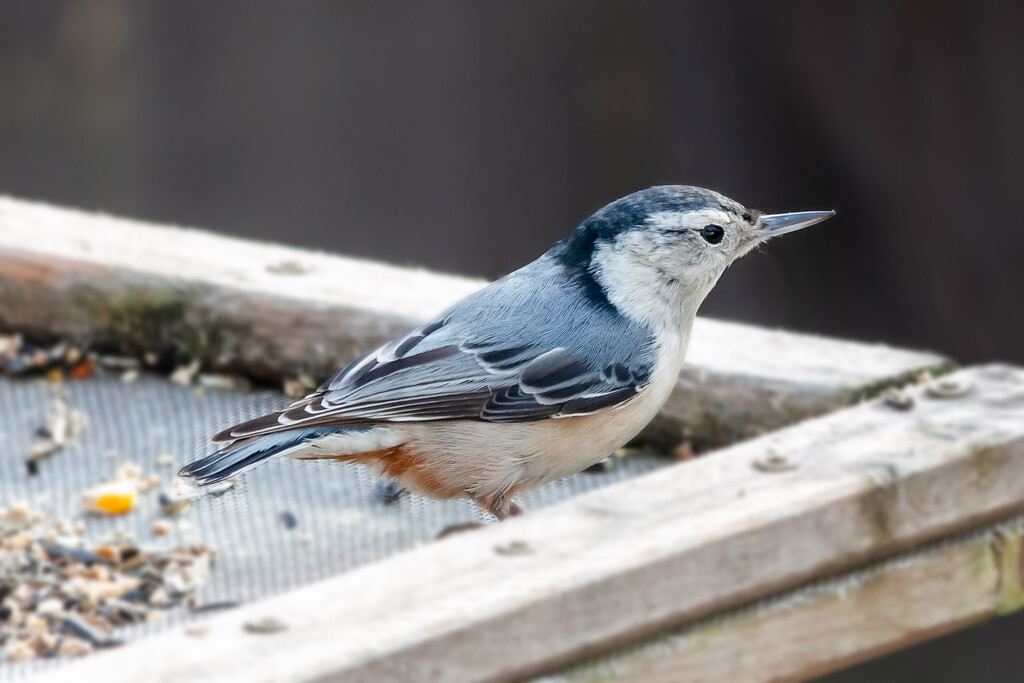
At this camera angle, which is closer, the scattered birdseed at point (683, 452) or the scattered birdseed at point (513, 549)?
the scattered birdseed at point (513, 549)

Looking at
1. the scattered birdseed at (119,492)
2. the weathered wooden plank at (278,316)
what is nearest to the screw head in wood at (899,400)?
the weathered wooden plank at (278,316)

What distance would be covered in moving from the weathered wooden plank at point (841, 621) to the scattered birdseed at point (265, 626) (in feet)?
1.09

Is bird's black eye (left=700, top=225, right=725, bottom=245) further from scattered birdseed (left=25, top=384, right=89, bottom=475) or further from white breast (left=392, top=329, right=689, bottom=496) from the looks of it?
scattered birdseed (left=25, top=384, right=89, bottom=475)

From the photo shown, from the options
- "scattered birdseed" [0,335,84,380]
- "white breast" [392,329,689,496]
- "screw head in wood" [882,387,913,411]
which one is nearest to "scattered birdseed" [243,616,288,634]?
"white breast" [392,329,689,496]

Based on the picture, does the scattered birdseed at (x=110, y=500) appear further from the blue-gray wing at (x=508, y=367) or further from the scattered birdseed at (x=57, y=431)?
the blue-gray wing at (x=508, y=367)

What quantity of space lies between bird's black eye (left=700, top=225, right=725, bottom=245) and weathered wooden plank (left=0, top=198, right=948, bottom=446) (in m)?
0.80

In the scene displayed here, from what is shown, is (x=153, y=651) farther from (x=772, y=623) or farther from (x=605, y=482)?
(x=605, y=482)

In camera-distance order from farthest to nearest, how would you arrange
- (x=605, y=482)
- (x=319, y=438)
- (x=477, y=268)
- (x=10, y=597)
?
(x=477, y=268), (x=605, y=482), (x=10, y=597), (x=319, y=438)

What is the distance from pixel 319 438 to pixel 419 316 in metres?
0.98

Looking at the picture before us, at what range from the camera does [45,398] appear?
312 centimetres

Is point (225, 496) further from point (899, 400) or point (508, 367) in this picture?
point (899, 400)

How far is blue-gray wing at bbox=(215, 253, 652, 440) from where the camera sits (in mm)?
2158

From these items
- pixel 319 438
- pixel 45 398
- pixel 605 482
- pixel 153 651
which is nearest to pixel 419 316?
pixel 605 482

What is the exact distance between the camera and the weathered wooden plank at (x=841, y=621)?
204 cm
